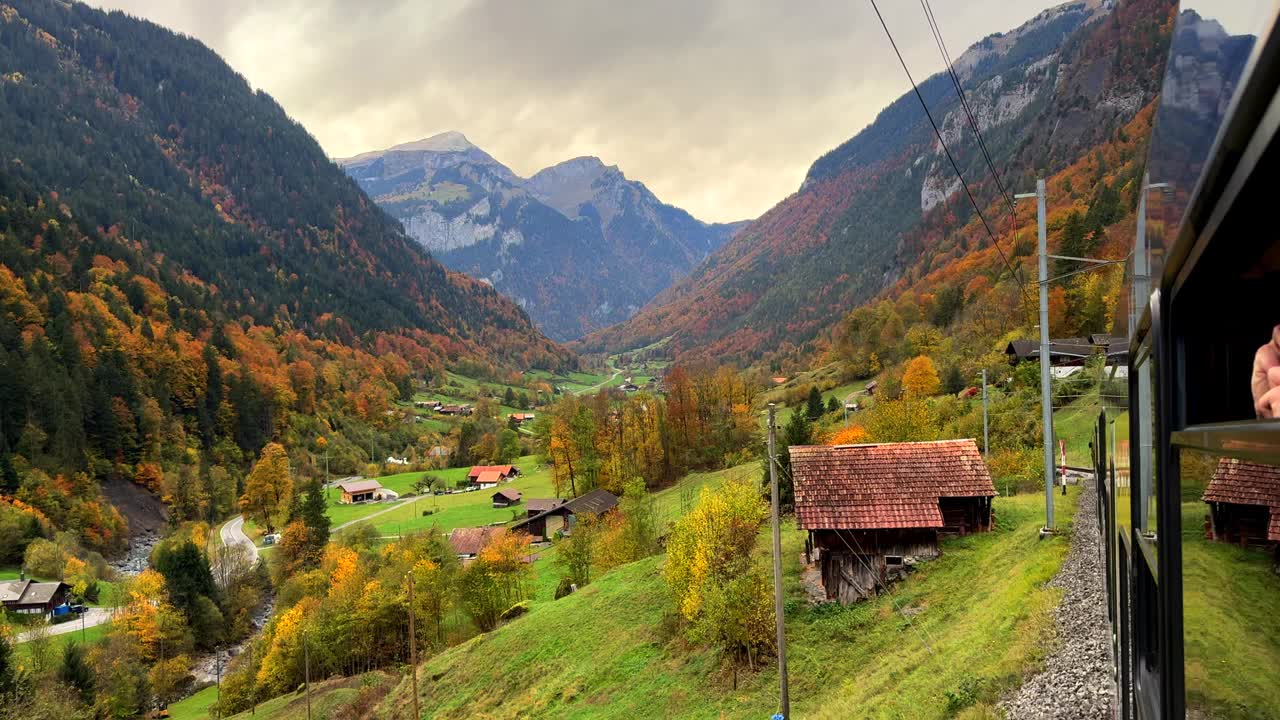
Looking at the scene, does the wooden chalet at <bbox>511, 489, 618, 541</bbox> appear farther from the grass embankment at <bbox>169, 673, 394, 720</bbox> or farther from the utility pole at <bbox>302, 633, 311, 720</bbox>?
the grass embankment at <bbox>169, 673, 394, 720</bbox>

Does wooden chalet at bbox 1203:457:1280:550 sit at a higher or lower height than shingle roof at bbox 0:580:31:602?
higher

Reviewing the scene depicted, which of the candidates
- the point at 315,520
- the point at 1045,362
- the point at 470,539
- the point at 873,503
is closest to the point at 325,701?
the point at 470,539

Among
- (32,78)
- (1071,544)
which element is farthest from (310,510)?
(32,78)

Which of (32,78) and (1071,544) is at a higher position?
(32,78)

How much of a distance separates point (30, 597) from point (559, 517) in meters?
42.7

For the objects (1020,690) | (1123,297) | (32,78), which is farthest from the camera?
(32,78)

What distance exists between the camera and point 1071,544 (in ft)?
61.3

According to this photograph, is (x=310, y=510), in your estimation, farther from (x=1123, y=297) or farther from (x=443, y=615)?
(x=1123, y=297)

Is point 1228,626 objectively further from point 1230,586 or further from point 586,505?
point 586,505

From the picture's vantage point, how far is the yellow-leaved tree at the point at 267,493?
266 feet

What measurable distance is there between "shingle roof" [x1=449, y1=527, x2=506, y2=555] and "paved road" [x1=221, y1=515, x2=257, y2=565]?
21206 millimetres

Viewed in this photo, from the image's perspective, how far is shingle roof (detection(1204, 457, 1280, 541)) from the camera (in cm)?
159

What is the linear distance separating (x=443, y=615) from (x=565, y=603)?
15.7 m

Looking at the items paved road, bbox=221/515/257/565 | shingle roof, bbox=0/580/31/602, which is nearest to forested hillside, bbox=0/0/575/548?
paved road, bbox=221/515/257/565
